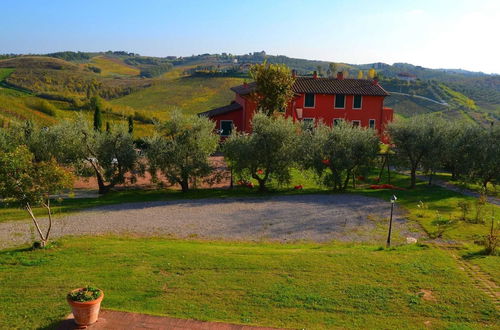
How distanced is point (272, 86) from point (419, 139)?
1426 centimetres

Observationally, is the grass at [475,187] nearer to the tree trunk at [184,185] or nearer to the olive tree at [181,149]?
the olive tree at [181,149]

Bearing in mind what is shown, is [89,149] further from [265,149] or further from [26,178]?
[26,178]

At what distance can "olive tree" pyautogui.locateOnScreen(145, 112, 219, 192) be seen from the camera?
80.4 ft

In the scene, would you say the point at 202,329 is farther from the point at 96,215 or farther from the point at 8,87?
the point at 8,87

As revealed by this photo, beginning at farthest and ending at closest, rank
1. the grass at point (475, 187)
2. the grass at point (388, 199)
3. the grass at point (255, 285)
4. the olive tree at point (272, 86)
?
the olive tree at point (272, 86) → the grass at point (475, 187) → the grass at point (388, 199) → the grass at point (255, 285)

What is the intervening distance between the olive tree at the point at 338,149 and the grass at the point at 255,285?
418 inches

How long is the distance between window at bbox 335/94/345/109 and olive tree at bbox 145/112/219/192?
20.1 meters

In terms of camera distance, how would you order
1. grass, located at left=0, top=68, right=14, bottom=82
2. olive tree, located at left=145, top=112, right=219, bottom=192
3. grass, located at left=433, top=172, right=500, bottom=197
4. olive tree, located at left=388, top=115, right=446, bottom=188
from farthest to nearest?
grass, located at left=0, top=68, right=14, bottom=82, grass, located at left=433, top=172, right=500, bottom=197, olive tree, located at left=388, top=115, right=446, bottom=188, olive tree, located at left=145, top=112, right=219, bottom=192

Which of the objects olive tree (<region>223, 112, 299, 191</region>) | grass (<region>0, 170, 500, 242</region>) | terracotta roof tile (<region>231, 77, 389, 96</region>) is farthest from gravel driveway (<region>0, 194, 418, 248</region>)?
terracotta roof tile (<region>231, 77, 389, 96</region>)

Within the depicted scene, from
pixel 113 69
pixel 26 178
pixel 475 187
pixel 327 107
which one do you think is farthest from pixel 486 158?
pixel 113 69

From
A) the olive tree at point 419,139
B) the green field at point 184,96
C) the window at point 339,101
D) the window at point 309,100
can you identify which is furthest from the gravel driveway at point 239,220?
the green field at point 184,96

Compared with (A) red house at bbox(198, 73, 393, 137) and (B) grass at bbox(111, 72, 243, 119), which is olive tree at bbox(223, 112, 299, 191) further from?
(B) grass at bbox(111, 72, 243, 119)

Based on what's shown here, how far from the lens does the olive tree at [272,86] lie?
3538 centimetres

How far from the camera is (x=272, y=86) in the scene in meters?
35.2
